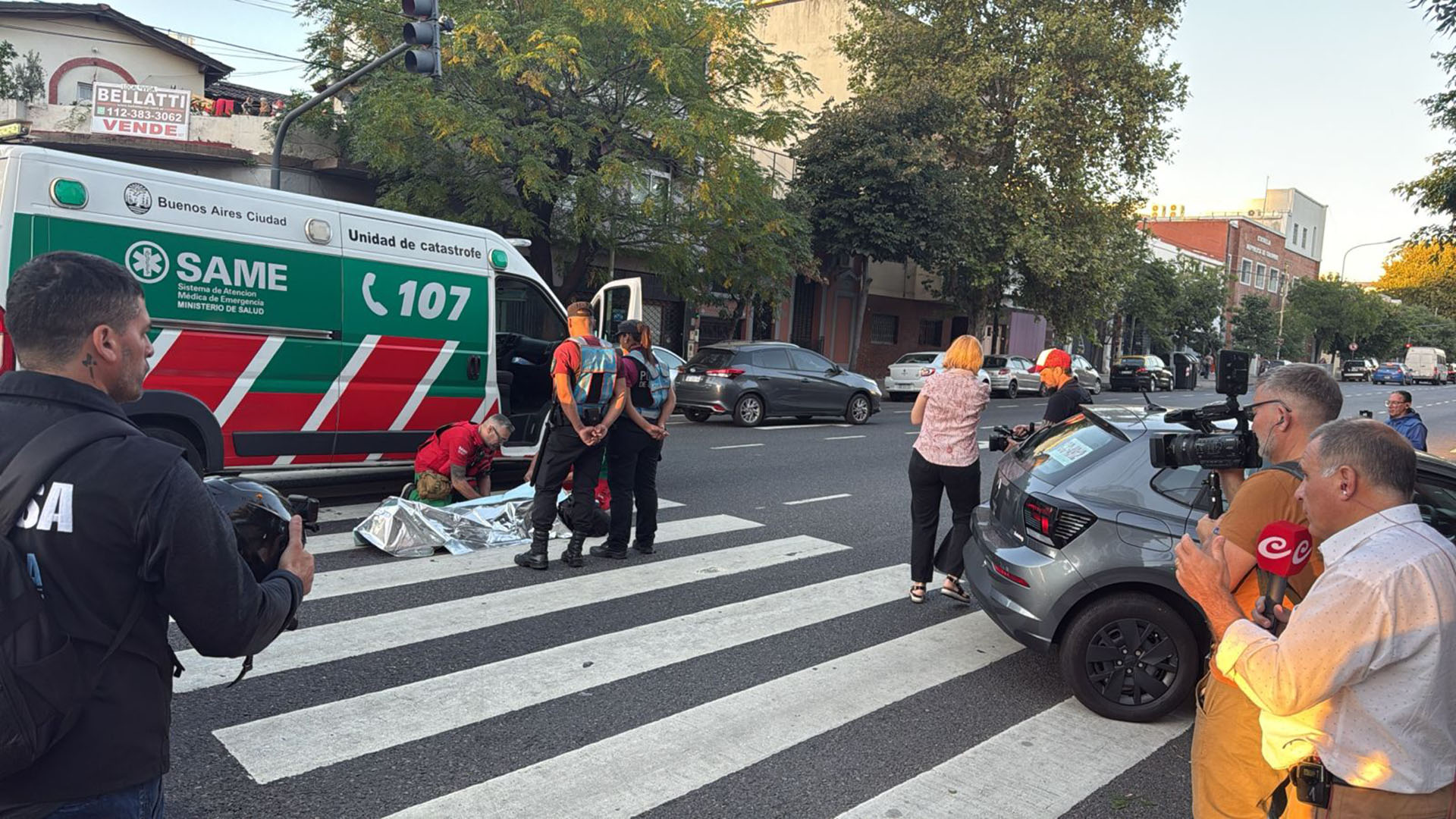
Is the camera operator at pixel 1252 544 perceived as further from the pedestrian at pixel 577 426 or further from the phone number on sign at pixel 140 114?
the phone number on sign at pixel 140 114

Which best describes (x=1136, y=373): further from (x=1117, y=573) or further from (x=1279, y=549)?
(x=1279, y=549)

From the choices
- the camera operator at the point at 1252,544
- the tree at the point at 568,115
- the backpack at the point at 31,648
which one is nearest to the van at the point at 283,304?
the backpack at the point at 31,648

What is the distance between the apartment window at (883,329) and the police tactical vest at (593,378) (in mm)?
27641

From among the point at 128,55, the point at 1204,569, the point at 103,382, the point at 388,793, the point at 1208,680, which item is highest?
the point at 128,55

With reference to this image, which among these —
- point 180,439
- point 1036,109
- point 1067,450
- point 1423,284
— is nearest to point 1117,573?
point 1067,450

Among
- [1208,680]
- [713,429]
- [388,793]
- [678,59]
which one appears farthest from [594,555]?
[678,59]

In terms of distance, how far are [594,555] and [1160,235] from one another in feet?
222

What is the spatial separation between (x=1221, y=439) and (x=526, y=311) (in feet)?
24.7

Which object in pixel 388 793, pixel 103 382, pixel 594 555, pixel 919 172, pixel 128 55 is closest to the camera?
pixel 103 382

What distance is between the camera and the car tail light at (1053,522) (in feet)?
14.5

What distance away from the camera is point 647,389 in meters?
6.63

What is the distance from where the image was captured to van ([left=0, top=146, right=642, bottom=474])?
628cm

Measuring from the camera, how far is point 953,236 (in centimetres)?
2536

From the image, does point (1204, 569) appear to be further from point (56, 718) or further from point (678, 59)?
point (678, 59)
